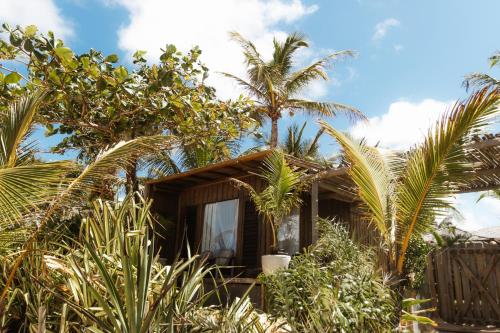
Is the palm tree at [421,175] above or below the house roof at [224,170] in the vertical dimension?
below

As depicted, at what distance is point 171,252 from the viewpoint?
10.9 metres

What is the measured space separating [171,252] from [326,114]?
9.03 metres

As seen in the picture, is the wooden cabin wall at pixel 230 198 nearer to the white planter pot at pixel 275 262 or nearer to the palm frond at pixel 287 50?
the white planter pot at pixel 275 262

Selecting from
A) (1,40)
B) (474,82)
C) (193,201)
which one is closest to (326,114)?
(474,82)

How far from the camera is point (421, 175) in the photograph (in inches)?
160

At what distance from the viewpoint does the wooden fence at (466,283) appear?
8.53 meters

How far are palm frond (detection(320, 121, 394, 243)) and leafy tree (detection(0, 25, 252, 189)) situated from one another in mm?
3045

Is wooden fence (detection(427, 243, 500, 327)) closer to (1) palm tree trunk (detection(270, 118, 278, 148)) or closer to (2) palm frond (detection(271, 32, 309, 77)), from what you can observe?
(1) palm tree trunk (detection(270, 118, 278, 148))

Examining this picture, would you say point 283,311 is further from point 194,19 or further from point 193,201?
point 193,201

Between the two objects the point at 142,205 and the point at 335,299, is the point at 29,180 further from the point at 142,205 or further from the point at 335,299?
the point at 335,299

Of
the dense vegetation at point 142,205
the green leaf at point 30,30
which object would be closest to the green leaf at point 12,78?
the dense vegetation at point 142,205

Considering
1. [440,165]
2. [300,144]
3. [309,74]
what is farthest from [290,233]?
[300,144]

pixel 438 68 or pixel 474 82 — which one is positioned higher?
pixel 474 82

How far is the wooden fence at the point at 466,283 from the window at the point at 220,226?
4588 mm
